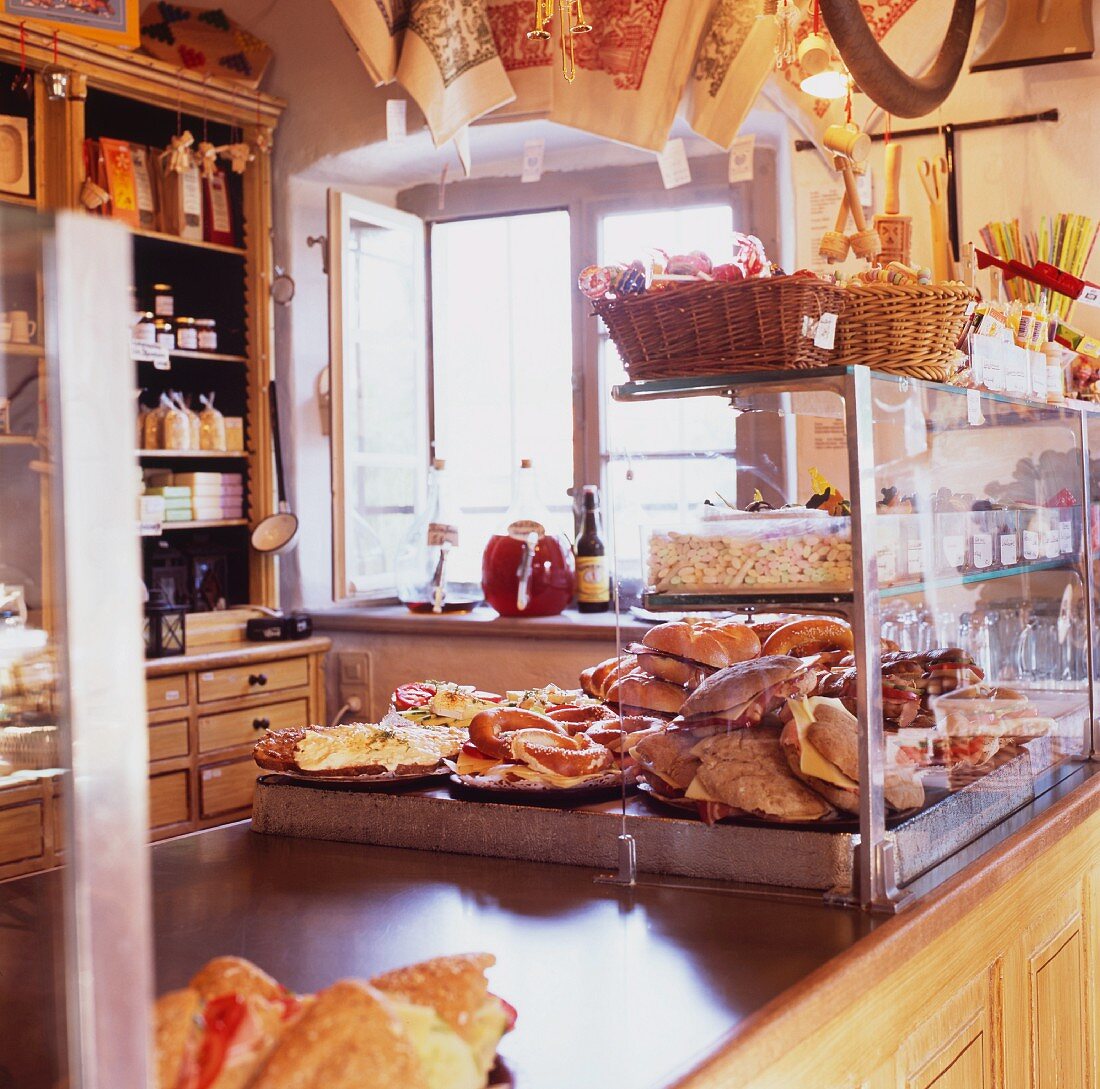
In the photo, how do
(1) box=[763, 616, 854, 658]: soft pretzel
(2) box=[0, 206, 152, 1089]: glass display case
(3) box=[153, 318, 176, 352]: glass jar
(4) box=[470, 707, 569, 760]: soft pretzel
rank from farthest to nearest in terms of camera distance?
(3) box=[153, 318, 176, 352]: glass jar, (4) box=[470, 707, 569, 760]: soft pretzel, (1) box=[763, 616, 854, 658]: soft pretzel, (2) box=[0, 206, 152, 1089]: glass display case

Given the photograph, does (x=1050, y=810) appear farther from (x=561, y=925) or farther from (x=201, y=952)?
(x=201, y=952)

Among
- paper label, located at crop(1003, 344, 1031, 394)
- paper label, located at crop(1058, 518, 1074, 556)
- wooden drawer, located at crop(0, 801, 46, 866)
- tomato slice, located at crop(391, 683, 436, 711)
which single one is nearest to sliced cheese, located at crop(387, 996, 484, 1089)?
tomato slice, located at crop(391, 683, 436, 711)

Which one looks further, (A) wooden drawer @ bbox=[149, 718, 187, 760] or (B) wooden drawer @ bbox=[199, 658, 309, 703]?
(B) wooden drawer @ bbox=[199, 658, 309, 703]

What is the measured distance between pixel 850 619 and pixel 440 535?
122 inches

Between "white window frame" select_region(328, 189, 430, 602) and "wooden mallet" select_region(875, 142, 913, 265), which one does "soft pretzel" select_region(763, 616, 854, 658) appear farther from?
"white window frame" select_region(328, 189, 430, 602)

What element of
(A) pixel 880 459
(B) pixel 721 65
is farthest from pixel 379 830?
(B) pixel 721 65

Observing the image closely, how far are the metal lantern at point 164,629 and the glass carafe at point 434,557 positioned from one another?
0.84 m

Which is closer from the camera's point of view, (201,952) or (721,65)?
(201,952)

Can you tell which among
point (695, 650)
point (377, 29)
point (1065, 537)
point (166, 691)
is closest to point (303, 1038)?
point (695, 650)

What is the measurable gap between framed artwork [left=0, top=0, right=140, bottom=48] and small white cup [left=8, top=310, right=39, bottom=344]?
11.0 ft

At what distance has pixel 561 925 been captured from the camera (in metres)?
1.50

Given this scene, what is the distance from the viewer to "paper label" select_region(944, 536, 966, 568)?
5.88 feet

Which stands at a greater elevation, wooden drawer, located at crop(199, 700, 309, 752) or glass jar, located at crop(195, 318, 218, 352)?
glass jar, located at crop(195, 318, 218, 352)

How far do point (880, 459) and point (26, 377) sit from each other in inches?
41.4
